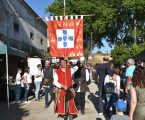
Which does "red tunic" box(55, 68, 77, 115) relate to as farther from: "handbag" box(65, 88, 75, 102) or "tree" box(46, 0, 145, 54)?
"tree" box(46, 0, 145, 54)

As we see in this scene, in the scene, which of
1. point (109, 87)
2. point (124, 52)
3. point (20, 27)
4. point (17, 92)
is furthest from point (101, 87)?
point (124, 52)

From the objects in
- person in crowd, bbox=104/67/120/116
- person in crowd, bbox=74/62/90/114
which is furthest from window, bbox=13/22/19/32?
person in crowd, bbox=104/67/120/116

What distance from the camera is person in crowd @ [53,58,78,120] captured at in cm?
1179

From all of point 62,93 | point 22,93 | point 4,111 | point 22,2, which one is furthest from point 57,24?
point 22,2

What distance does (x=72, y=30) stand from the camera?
42.0 feet

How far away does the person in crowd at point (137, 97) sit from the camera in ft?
25.7

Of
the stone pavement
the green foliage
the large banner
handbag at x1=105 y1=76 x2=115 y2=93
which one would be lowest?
the stone pavement

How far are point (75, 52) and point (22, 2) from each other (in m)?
18.6

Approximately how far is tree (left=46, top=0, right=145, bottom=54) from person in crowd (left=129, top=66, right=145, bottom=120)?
139 feet

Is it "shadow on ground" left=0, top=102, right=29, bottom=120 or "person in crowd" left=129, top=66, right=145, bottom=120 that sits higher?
"person in crowd" left=129, top=66, right=145, bottom=120

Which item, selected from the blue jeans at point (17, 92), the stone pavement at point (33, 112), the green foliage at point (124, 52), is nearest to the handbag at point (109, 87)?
the stone pavement at point (33, 112)

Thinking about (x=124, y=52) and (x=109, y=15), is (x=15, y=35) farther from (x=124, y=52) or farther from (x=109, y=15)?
(x=109, y=15)

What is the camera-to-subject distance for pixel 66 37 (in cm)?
1270

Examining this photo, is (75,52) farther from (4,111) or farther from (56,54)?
(4,111)
